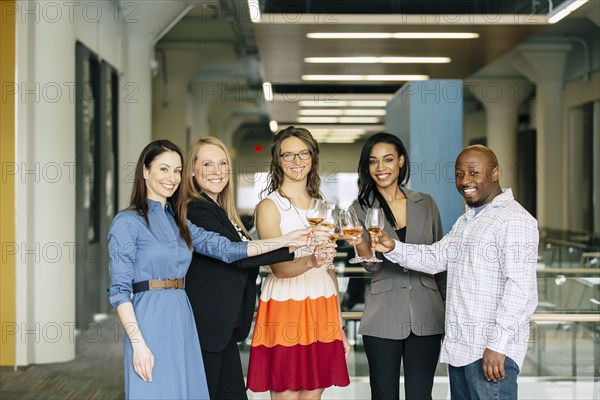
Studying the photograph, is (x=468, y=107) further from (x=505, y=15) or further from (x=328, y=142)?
(x=505, y=15)

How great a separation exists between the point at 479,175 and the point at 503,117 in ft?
34.8

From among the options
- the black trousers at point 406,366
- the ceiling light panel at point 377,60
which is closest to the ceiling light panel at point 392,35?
the ceiling light panel at point 377,60

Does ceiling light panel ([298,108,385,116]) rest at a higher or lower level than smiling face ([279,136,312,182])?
higher

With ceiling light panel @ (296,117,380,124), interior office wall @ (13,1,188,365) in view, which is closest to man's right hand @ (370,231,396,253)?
interior office wall @ (13,1,188,365)

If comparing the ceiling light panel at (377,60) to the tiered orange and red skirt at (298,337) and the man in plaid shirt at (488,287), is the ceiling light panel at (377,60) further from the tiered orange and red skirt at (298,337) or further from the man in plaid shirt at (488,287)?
the man in plaid shirt at (488,287)

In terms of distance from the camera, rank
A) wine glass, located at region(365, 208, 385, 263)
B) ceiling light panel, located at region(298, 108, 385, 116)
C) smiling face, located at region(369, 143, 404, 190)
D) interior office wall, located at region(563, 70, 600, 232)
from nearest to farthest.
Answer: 1. wine glass, located at region(365, 208, 385, 263)
2. smiling face, located at region(369, 143, 404, 190)
3. interior office wall, located at region(563, 70, 600, 232)
4. ceiling light panel, located at region(298, 108, 385, 116)

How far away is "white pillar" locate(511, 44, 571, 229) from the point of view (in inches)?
456

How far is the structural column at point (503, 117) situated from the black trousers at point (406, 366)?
956cm

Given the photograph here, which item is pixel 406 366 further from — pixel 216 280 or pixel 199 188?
pixel 199 188

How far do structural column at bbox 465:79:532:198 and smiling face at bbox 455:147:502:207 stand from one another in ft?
32.1

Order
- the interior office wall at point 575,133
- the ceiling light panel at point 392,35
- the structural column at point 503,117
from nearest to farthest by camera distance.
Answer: the ceiling light panel at point 392,35
the interior office wall at point 575,133
the structural column at point 503,117

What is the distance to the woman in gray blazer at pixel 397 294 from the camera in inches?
137

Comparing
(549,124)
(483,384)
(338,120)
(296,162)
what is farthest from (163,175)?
(549,124)

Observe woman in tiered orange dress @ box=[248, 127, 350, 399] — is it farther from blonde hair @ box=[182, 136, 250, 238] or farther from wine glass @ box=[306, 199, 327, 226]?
wine glass @ box=[306, 199, 327, 226]
